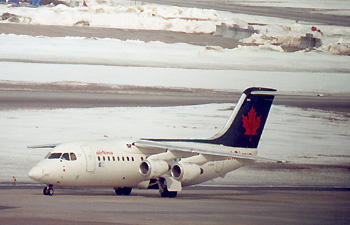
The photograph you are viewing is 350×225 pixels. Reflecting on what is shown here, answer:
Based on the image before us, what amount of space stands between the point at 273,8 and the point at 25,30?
599 inches

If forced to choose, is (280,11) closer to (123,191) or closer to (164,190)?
(123,191)

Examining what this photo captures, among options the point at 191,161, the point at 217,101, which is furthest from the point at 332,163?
the point at 191,161

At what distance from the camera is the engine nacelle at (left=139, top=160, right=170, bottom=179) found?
98.1 feet

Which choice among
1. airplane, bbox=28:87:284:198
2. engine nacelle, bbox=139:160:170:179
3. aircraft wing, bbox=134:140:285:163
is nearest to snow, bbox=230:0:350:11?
airplane, bbox=28:87:284:198

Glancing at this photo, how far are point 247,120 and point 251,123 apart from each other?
0.79 ft

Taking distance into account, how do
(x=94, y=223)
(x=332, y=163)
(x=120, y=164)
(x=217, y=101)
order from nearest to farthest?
(x=94, y=223)
(x=120, y=164)
(x=332, y=163)
(x=217, y=101)

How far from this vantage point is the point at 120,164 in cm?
2983

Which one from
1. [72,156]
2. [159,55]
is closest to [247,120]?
[72,156]

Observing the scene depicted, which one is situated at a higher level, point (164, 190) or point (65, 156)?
point (65, 156)

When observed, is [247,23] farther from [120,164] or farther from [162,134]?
[120,164]

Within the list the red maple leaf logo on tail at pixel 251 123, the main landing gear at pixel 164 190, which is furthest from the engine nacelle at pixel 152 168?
the red maple leaf logo on tail at pixel 251 123

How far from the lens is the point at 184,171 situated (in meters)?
30.2

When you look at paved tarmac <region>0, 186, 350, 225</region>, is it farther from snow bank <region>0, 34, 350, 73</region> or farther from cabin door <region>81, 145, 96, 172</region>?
snow bank <region>0, 34, 350, 73</region>

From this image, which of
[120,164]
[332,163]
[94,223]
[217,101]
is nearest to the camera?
[94,223]
